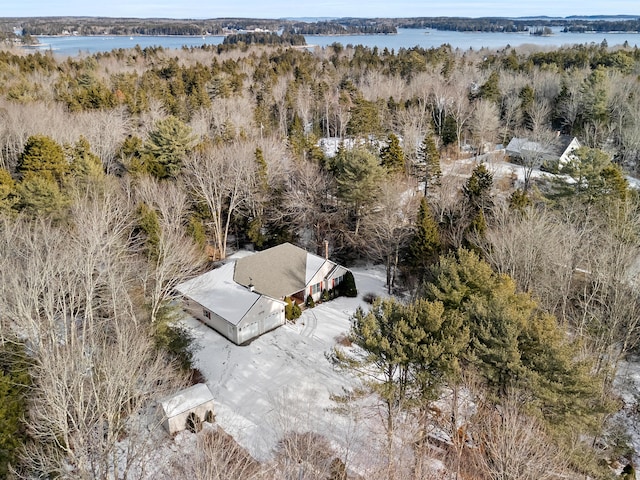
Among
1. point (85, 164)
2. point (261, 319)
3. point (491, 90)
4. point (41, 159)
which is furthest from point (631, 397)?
point (491, 90)

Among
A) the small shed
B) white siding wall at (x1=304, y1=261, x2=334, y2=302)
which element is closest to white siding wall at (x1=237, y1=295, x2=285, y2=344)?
white siding wall at (x1=304, y1=261, x2=334, y2=302)

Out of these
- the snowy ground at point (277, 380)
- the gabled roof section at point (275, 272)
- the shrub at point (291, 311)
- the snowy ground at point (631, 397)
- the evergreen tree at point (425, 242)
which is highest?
the evergreen tree at point (425, 242)

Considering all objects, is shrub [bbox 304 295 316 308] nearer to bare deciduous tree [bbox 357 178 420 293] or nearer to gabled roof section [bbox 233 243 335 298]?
gabled roof section [bbox 233 243 335 298]

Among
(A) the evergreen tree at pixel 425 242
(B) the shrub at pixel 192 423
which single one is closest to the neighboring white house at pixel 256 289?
(A) the evergreen tree at pixel 425 242

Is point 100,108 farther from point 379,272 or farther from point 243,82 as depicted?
point 379,272

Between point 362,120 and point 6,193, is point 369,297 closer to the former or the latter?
point 6,193

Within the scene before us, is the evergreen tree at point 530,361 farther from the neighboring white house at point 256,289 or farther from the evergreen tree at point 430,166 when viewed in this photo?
the evergreen tree at point 430,166
